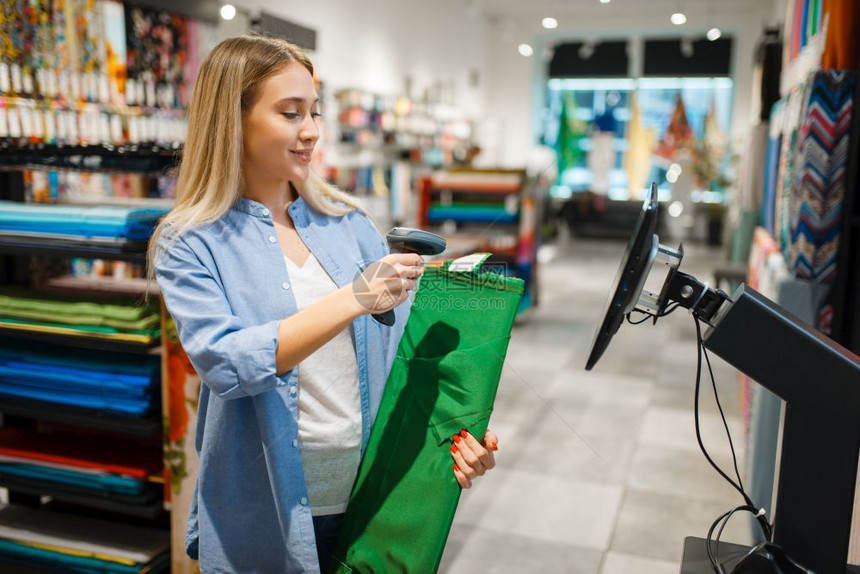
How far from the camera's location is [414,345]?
1.33 meters

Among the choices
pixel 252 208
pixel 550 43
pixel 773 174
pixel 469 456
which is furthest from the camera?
pixel 550 43

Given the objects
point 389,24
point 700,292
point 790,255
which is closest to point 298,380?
point 700,292

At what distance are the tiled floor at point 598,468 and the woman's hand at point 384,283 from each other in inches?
13.8

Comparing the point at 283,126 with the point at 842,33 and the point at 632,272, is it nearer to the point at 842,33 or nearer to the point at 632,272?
the point at 632,272

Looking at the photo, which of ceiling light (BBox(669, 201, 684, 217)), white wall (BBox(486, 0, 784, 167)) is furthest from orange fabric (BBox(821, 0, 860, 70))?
white wall (BBox(486, 0, 784, 167))

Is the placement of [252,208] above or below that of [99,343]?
above

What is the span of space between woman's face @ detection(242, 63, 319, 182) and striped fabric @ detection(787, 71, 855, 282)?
5.00ft

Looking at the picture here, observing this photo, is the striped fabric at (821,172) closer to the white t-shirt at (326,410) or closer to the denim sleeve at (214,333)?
the white t-shirt at (326,410)

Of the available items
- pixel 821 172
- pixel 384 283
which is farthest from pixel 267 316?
pixel 821 172

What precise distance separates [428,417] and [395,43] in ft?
29.1

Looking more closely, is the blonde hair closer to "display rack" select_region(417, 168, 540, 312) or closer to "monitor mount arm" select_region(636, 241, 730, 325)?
"monitor mount arm" select_region(636, 241, 730, 325)

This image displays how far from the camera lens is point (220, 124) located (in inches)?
50.8

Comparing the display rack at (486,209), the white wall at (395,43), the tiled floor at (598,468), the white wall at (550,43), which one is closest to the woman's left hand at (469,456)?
the tiled floor at (598,468)

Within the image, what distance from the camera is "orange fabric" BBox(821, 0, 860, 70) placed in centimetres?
215
